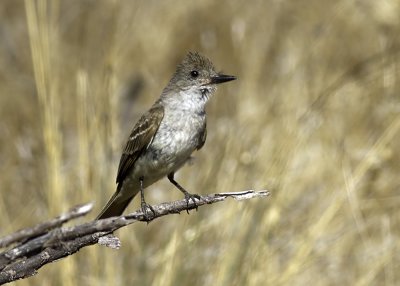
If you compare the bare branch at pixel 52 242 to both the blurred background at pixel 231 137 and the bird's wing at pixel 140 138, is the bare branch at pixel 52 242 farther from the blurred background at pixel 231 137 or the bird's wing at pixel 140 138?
the blurred background at pixel 231 137

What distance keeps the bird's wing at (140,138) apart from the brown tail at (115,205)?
9cm

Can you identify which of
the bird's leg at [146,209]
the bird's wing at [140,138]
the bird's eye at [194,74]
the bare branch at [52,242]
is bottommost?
the bare branch at [52,242]

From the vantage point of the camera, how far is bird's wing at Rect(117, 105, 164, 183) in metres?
3.83

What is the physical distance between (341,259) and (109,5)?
3740 millimetres

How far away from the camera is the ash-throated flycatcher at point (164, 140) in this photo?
3.77 m

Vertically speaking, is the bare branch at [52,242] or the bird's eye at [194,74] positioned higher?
the bird's eye at [194,74]

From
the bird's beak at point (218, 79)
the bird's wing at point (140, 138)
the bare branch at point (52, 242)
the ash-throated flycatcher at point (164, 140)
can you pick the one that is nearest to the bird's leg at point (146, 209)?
the ash-throated flycatcher at point (164, 140)

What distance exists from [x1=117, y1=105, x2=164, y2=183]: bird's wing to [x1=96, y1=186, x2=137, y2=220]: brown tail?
90mm

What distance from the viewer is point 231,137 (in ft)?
14.8

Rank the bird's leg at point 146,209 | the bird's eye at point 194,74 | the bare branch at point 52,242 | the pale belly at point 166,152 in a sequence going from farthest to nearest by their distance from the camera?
1. the bird's eye at point 194,74
2. the pale belly at point 166,152
3. the bird's leg at point 146,209
4. the bare branch at point 52,242

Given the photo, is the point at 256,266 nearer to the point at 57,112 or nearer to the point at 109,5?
the point at 57,112

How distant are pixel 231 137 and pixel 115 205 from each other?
2.94 ft

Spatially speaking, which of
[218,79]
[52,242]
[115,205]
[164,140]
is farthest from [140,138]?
[52,242]

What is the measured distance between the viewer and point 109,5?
7879 millimetres
